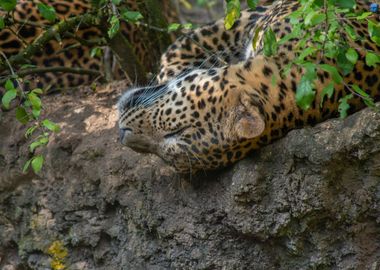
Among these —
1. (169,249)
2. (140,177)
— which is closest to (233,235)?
(169,249)

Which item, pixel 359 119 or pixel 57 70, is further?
pixel 57 70

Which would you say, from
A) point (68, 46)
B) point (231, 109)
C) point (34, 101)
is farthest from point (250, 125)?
point (68, 46)

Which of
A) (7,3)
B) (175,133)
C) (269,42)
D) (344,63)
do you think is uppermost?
(7,3)

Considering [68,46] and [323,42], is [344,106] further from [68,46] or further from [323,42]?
[68,46]

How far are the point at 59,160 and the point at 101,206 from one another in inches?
21.4

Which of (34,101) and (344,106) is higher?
(34,101)

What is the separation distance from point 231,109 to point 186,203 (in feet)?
2.63

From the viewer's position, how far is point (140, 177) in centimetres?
648

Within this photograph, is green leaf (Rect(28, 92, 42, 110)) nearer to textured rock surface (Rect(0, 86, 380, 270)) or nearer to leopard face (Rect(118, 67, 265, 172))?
leopard face (Rect(118, 67, 265, 172))

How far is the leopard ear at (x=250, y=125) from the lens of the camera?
5477 millimetres

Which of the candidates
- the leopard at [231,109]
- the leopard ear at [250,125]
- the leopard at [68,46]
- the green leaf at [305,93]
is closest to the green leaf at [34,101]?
the leopard at [231,109]

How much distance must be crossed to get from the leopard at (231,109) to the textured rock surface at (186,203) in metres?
0.17

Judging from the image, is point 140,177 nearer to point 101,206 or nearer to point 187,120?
point 101,206

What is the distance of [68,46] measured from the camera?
26.0 feet
